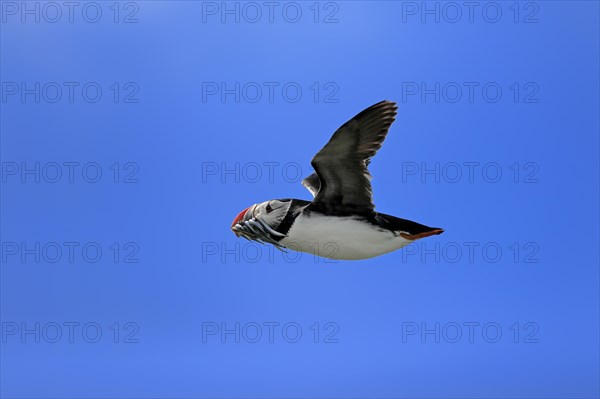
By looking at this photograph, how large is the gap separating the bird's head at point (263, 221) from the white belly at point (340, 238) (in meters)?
0.21

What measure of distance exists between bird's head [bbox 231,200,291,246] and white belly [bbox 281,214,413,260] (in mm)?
209

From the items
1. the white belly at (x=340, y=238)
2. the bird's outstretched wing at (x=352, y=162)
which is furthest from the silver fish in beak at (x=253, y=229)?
the bird's outstretched wing at (x=352, y=162)

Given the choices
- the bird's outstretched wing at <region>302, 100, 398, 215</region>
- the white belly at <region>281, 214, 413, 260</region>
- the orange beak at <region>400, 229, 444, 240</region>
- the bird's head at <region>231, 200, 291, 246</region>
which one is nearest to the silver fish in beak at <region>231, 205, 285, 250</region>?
the bird's head at <region>231, 200, 291, 246</region>

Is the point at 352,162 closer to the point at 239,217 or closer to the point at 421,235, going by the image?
the point at 421,235

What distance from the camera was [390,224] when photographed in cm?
890

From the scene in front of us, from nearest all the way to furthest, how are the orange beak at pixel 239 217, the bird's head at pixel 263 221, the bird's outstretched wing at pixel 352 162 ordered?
the bird's outstretched wing at pixel 352 162 < the bird's head at pixel 263 221 < the orange beak at pixel 239 217

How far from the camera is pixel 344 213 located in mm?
8852

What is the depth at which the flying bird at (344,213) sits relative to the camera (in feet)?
27.4

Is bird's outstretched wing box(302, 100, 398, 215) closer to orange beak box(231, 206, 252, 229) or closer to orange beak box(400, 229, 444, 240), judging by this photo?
orange beak box(400, 229, 444, 240)

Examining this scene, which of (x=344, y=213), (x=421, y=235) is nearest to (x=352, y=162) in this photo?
(x=344, y=213)

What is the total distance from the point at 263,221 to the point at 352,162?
1.52 m

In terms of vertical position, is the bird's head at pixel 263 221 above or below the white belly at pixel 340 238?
above

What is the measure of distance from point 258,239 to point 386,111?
253 centimetres

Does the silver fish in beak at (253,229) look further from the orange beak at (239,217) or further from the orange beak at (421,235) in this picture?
the orange beak at (421,235)
